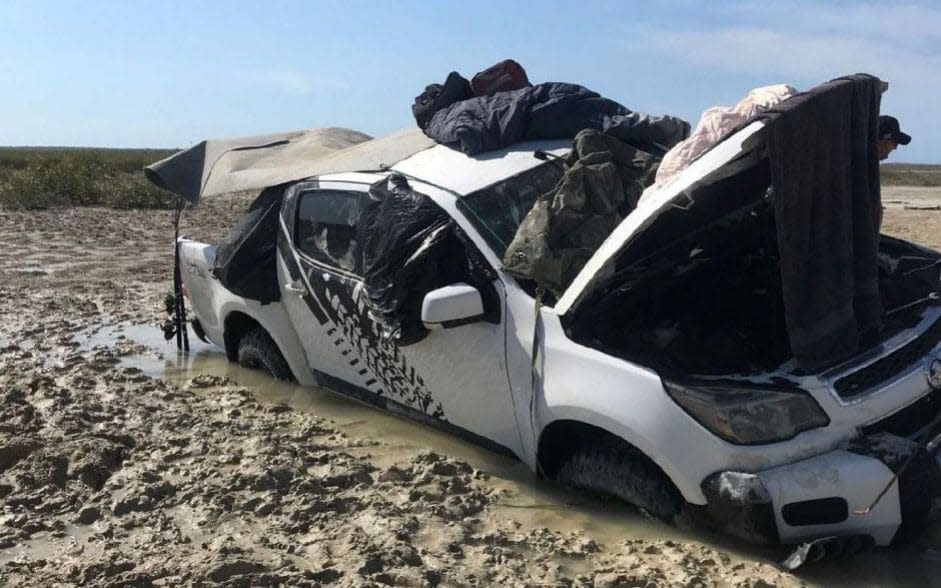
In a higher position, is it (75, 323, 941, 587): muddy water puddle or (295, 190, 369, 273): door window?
(295, 190, 369, 273): door window

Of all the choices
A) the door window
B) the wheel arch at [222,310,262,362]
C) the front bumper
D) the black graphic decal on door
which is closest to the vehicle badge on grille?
the front bumper

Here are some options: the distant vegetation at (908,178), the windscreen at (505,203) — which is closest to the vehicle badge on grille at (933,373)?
the windscreen at (505,203)

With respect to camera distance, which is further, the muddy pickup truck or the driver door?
the driver door

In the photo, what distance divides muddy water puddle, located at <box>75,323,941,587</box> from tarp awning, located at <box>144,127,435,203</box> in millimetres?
1325

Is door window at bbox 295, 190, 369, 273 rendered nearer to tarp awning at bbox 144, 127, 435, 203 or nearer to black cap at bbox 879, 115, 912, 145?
tarp awning at bbox 144, 127, 435, 203

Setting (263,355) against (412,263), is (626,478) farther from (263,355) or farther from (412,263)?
(263,355)

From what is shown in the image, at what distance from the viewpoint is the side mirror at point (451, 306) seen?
13.5 ft

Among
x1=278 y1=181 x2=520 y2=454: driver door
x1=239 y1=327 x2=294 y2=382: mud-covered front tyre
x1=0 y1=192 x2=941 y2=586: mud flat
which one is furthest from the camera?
x1=239 y1=327 x2=294 y2=382: mud-covered front tyre

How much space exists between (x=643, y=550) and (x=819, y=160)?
1666 mm

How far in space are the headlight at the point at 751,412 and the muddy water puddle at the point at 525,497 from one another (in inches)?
20.1

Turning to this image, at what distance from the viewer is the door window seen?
514 cm

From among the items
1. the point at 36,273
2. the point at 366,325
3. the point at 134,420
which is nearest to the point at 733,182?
the point at 366,325

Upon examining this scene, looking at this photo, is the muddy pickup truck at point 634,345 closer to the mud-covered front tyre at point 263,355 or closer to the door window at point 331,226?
the door window at point 331,226

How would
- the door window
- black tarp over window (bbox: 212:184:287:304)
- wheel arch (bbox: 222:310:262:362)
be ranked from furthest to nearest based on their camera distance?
wheel arch (bbox: 222:310:262:362) < black tarp over window (bbox: 212:184:287:304) < the door window
